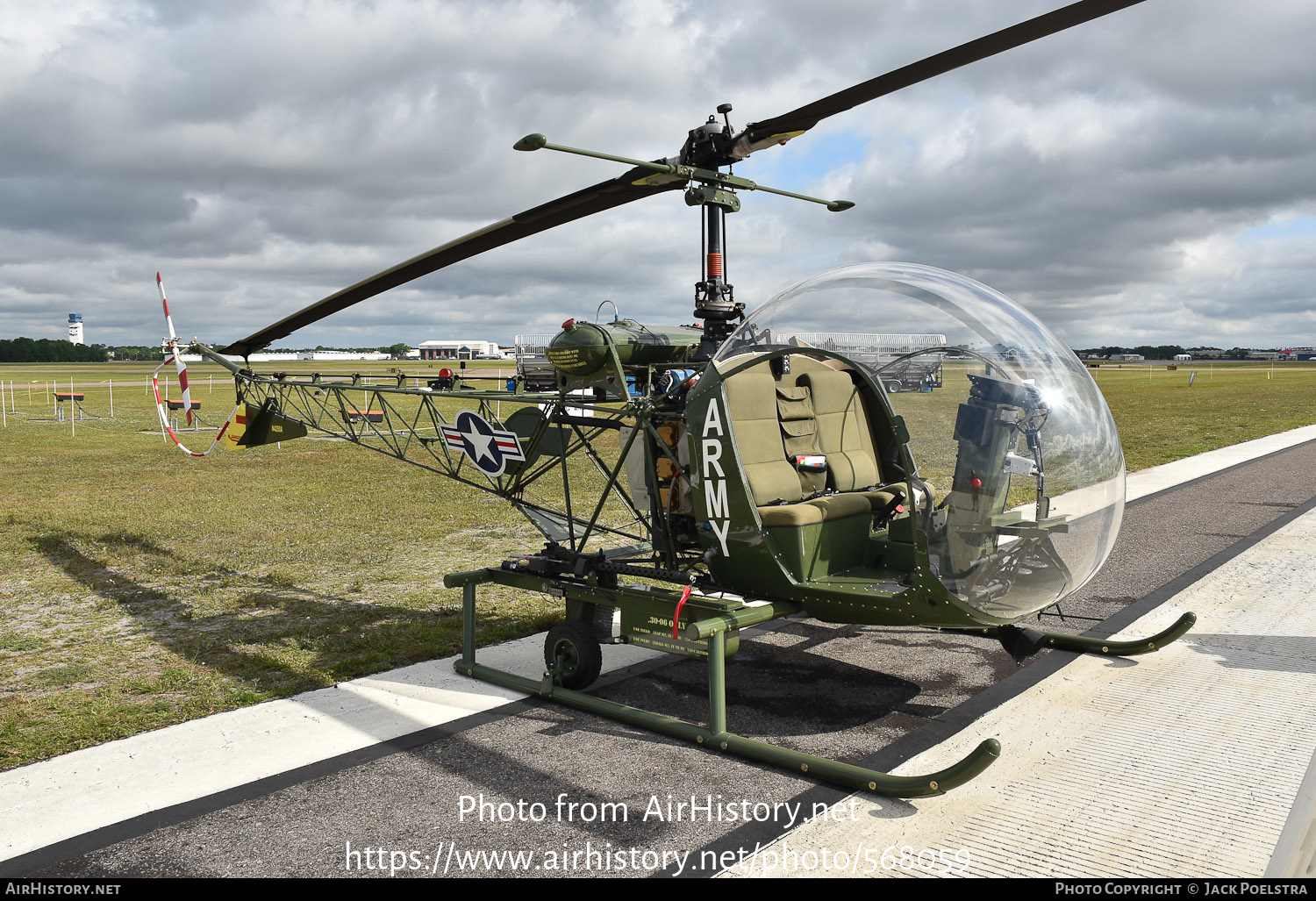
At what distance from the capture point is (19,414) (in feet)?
95.1

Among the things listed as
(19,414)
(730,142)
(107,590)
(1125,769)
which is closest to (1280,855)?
(1125,769)

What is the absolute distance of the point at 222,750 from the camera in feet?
14.8

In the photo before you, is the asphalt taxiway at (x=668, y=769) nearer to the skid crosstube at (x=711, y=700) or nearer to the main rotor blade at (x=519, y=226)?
the skid crosstube at (x=711, y=700)

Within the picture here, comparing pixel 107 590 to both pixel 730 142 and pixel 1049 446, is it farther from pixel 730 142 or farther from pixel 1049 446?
pixel 1049 446

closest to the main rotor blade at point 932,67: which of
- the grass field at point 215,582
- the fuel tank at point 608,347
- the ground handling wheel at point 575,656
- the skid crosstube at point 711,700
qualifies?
the fuel tank at point 608,347

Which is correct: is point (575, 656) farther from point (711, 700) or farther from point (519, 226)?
point (519, 226)

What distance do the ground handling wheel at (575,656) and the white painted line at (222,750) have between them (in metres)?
0.33

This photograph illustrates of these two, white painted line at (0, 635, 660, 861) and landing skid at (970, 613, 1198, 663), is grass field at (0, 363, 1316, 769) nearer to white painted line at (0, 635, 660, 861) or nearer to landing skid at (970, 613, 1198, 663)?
white painted line at (0, 635, 660, 861)

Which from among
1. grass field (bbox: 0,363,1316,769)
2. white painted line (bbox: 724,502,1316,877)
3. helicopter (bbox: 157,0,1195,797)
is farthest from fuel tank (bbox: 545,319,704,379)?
white painted line (bbox: 724,502,1316,877)

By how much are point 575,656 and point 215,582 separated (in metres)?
4.72

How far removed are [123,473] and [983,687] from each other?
15449 mm

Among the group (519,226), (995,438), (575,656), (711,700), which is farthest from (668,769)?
(519,226)
